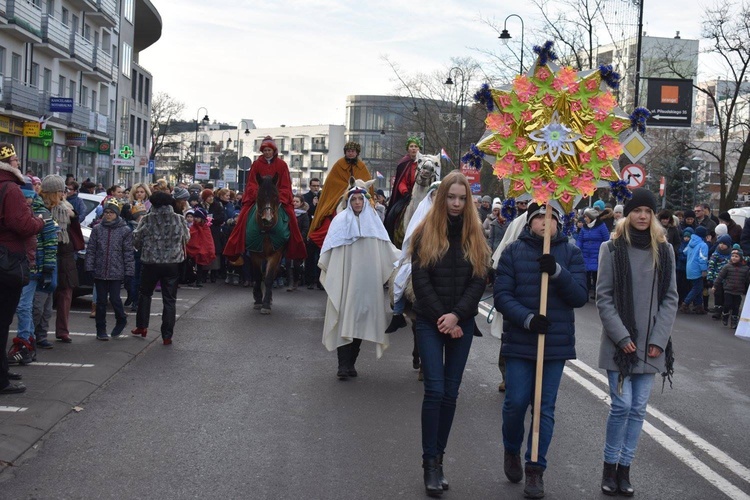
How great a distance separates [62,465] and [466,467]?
103 inches

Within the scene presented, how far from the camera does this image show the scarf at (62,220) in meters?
11.1

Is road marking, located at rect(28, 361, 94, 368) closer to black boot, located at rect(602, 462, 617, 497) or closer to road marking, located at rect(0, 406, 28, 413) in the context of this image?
road marking, located at rect(0, 406, 28, 413)

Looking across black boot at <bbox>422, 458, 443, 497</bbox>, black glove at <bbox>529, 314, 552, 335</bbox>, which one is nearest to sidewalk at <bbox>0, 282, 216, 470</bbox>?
black boot at <bbox>422, 458, 443, 497</bbox>

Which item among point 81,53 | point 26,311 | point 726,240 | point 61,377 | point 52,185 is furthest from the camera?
point 81,53

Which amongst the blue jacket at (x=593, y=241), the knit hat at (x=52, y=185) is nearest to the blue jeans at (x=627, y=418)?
the knit hat at (x=52, y=185)

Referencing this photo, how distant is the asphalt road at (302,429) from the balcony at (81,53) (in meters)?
41.1

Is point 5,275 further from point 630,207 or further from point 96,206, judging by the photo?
point 96,206

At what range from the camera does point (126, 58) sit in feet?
215

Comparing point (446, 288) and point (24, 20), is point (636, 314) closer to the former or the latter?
point (446, 288)

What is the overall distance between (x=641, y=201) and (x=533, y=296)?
91 cm

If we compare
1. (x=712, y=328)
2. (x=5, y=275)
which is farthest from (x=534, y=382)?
(x=712, y=328)

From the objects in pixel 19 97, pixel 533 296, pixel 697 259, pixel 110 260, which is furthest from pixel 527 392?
pixel 19 97

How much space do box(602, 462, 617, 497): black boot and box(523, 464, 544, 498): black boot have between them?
40cm

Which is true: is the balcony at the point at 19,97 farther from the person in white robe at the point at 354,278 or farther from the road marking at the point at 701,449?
the road marking at the point at 701,449
